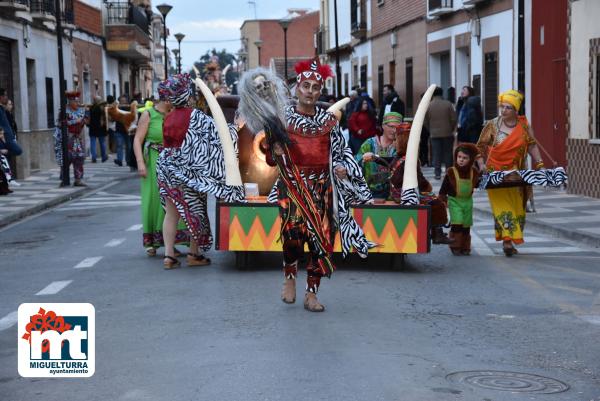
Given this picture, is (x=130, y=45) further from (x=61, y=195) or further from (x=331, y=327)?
(x=331, y=327)

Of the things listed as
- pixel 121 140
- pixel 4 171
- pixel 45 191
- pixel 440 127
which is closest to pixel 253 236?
pixel 4 171

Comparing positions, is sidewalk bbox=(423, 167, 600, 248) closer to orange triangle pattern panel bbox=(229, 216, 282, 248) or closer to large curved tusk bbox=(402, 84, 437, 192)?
large curved tusk bbox=(402, 84, 437, 192)

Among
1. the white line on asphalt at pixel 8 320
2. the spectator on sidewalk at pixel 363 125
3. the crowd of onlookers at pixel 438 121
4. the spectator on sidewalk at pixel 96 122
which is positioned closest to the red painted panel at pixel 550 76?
the crowd of onlookers at pixel 438 121

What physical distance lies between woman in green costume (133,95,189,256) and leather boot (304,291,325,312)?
329cm

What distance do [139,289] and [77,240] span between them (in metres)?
4.67

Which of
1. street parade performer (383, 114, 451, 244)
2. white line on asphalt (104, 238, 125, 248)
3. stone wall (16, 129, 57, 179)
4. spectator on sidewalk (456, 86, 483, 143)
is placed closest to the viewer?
street parade performer (383, 114, 451, 244)

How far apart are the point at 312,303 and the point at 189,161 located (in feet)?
9.97

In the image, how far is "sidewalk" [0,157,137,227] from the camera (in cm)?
1802

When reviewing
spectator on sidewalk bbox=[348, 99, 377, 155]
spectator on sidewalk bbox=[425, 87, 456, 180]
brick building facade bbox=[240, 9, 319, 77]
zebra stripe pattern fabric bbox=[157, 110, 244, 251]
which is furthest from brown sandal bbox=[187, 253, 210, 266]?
brick building facade bbox=[240, 9, 319, 77]

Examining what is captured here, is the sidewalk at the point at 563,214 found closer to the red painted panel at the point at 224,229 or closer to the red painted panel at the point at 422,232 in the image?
the red painted panel at the point at 422,232

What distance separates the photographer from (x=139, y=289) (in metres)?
9.53

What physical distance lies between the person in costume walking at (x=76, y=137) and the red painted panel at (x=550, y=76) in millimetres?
9154

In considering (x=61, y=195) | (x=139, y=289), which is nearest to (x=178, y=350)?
(x=139, y=289)

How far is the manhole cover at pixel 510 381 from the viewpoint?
6004 millimetres
